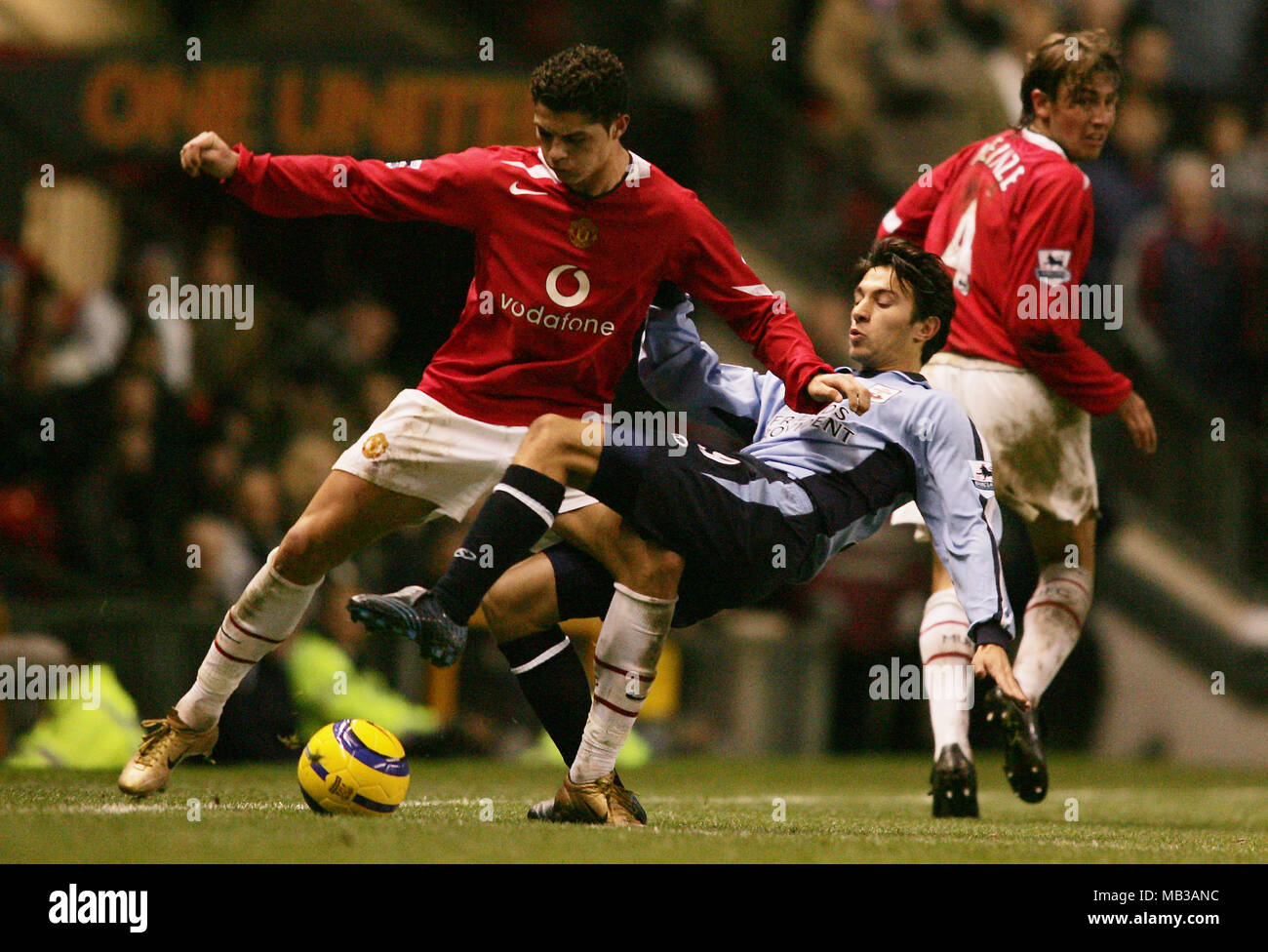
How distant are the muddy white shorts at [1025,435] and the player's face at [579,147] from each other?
146 cm

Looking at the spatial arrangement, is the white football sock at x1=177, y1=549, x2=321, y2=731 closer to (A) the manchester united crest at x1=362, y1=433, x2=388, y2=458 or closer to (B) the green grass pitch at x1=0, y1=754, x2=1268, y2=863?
(B) the green grass pitch at x1=0, y1=754, x2=1268, y2=863

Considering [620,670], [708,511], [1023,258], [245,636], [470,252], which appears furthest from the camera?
[470,252]

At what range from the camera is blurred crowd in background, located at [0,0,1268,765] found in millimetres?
8391

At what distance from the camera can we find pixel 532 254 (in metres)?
4.92

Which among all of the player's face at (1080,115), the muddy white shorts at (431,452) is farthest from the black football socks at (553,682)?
the player's face at (1080,115)

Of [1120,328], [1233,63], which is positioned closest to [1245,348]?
[1120,328]

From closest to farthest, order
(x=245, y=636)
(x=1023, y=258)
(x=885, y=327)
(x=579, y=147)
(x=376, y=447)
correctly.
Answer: (x=579, y=147)
(x=376, y=447)
(x=245, y=636)
(x=885, y=327)
(x=1023, y=258)

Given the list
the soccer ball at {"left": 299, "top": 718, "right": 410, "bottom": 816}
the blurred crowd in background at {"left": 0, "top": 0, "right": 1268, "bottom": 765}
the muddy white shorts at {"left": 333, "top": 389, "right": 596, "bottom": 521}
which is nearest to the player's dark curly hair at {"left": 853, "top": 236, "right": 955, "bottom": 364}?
the muddy white shorts at {"left": 333, "top": 389, "right": 596, "bottom": 521}

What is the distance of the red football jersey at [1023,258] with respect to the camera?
218 inches

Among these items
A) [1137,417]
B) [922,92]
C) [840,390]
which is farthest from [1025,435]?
[922,92]

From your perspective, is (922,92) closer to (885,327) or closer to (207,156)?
A: (885,327)

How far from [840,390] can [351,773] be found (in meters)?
1.63
